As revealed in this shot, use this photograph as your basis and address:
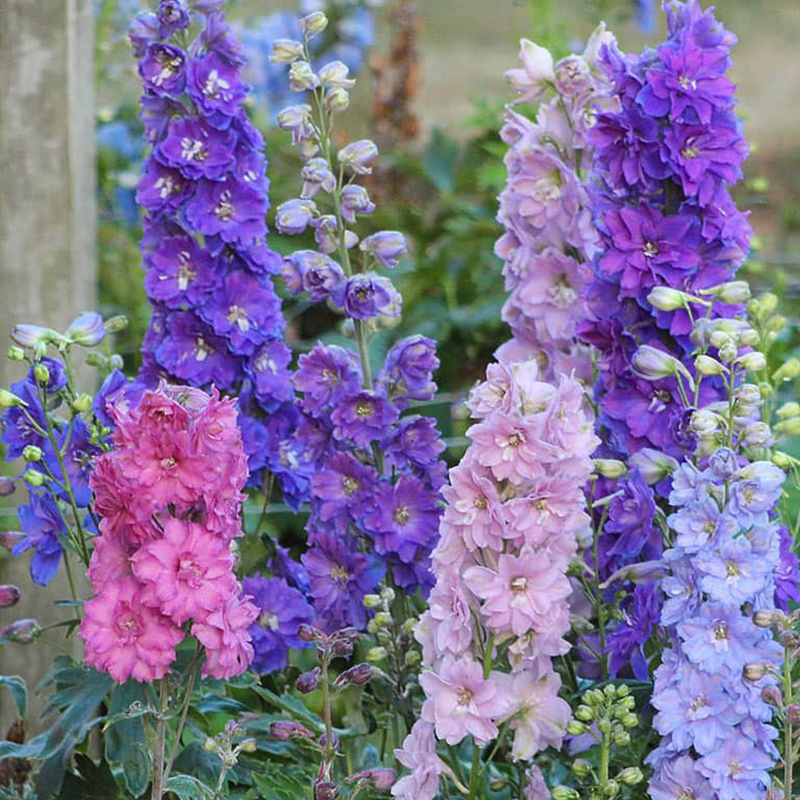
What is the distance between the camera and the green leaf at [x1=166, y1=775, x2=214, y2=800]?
62.5 inches

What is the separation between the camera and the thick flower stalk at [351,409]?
1836 millimetres

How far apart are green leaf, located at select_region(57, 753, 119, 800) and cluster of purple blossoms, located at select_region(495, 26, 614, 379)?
0.74 m

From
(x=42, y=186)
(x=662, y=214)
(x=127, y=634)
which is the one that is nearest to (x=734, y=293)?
(x=662, y=214)

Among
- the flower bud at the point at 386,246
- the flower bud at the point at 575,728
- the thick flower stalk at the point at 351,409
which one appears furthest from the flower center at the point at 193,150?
the flower bud at the point at 575,728

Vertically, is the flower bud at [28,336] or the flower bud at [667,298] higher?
the flower bud at [667,298]

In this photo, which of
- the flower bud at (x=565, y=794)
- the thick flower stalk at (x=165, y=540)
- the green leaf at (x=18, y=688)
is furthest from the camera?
the green leaf at (x=18, y=688)

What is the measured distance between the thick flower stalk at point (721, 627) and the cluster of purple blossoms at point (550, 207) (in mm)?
393

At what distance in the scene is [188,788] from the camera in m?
1.60

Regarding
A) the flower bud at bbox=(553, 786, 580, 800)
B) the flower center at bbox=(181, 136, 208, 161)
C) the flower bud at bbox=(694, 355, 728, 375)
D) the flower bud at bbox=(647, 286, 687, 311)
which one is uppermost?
the flower center at bbox=(181, 136, 208, 161)

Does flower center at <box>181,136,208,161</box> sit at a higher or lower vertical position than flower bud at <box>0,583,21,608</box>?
higher

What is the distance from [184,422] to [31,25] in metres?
1.16

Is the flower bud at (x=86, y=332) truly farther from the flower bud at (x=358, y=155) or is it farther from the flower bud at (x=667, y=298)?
the flower bud at (x=667, y=298)

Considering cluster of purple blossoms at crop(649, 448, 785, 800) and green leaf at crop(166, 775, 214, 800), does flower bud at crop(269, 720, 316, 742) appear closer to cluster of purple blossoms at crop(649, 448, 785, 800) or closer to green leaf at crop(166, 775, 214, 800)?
green leaf at crop(166, 775, 214, 800)

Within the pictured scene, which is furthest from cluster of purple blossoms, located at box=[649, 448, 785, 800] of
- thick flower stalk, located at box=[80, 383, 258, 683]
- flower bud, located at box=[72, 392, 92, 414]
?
flower bud, located at box=[72, 392, 92, 414]
